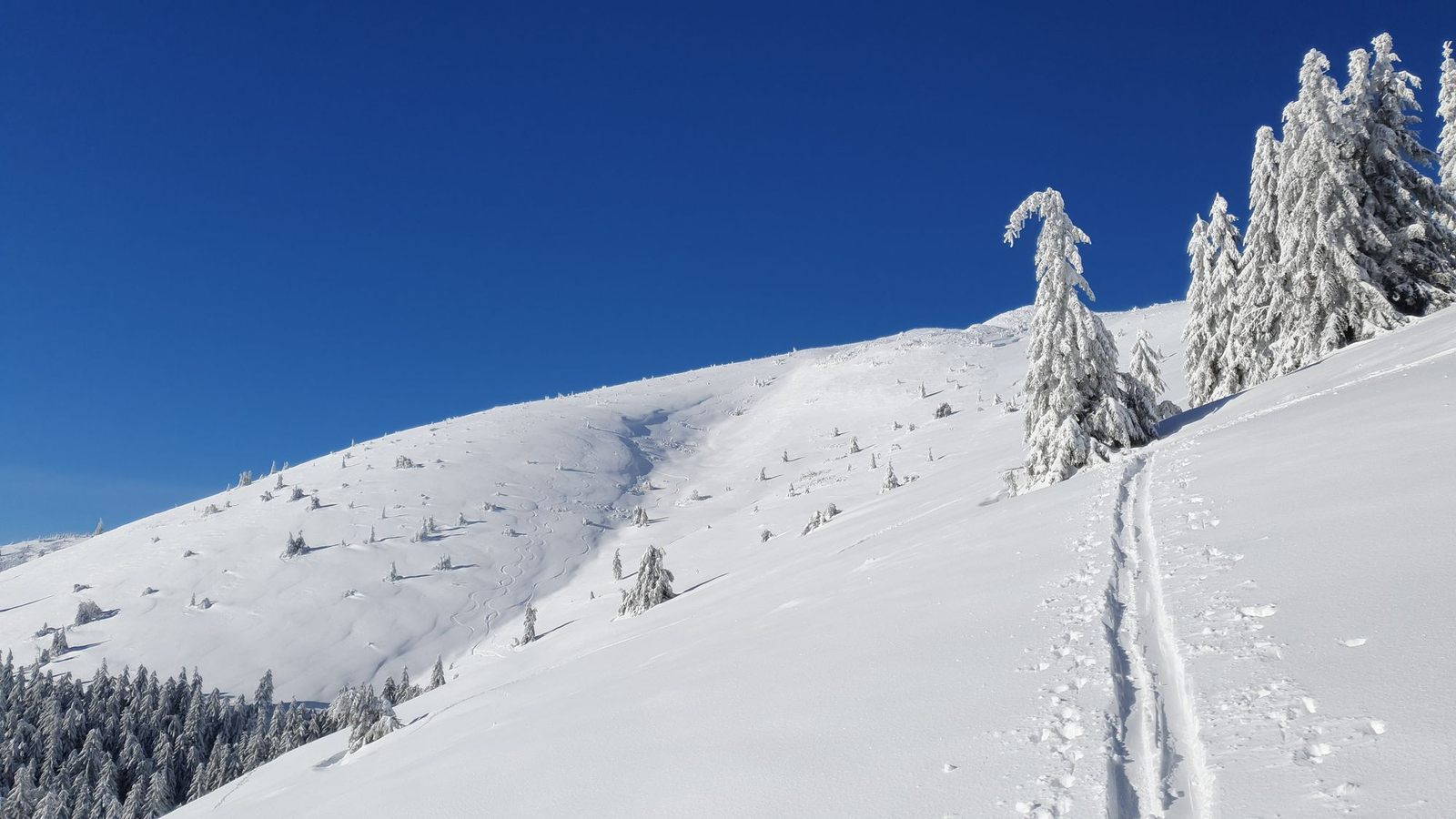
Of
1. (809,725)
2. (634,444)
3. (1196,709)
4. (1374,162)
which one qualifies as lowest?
(1196,709)

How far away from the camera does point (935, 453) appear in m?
79.4

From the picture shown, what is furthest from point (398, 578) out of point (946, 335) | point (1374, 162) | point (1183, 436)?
point (946, 335)

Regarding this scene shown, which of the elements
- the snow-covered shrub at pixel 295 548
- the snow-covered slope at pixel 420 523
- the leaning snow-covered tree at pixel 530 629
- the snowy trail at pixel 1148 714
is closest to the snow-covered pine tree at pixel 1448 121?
the snow-covered slope at pixel 420 523

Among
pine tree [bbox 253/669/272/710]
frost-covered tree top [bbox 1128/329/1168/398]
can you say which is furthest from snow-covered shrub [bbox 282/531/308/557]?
frost-covered tree top [bbox 1128/329/1168/398]

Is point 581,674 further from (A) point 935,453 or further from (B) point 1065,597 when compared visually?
(A) point 935,453

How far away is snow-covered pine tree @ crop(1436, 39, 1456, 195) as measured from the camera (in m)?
32.1

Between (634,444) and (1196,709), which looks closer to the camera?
(1196,709)

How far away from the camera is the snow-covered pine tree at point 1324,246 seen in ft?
86.9

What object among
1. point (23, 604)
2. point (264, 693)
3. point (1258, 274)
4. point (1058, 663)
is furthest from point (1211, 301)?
point (23, 604)

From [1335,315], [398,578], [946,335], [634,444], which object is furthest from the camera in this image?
[946,335]

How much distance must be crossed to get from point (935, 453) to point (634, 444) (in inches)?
2635

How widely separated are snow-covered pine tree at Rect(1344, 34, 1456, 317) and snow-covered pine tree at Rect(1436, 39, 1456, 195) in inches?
219

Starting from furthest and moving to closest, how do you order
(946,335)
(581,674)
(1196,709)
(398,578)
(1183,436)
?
(946,335)
(398,578)
(1183,436)
(581,674)
(1196,709)

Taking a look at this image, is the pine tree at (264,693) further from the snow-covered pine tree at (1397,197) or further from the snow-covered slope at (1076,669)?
the snow-covered pine tree at (1397,197)
